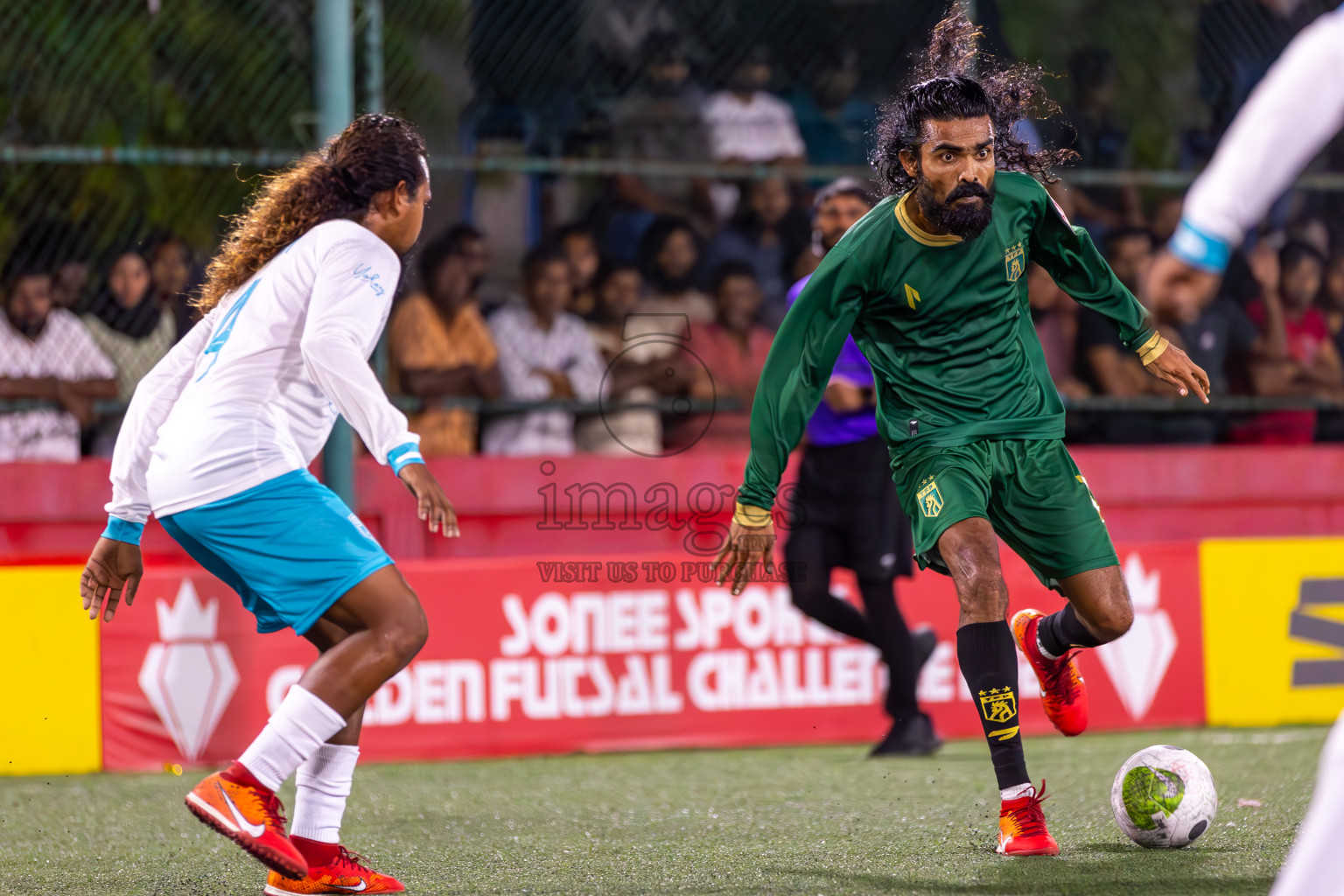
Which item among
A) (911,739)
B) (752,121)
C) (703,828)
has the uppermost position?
(752,121)

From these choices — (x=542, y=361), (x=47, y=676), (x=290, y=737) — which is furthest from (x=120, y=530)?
(x=542, y=361)

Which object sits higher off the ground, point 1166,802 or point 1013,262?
point 1013,262

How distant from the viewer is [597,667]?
7.56m

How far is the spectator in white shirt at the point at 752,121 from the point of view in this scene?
29.8 feet

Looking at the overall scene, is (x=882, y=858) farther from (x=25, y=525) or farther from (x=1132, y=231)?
(x=1132, y=231)

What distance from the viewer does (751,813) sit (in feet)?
17.7

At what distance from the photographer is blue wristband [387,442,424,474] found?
12.2ft

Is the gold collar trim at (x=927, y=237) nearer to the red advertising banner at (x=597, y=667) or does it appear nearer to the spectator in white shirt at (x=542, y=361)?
the red advertising banner at (x=597, y=667)

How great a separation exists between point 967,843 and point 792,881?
732 mm

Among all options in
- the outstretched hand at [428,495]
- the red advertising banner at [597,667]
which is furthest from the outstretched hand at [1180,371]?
the red advertising banner at [597,667]

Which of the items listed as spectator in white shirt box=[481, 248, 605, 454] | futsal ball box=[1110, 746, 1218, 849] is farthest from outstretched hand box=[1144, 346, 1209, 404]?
spectator in white shirt box=[481, 248, 605, 454]

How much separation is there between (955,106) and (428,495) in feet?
6.04

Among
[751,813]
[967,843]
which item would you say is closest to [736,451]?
[751,813]

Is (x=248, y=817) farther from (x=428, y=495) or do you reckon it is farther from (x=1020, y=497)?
(x=1020, y=497)
